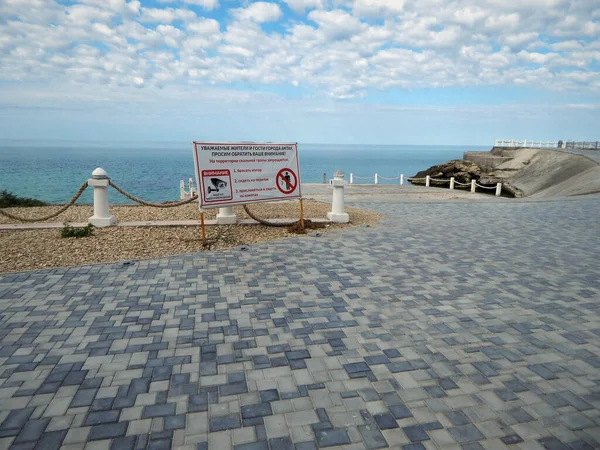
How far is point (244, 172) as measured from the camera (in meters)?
9.80

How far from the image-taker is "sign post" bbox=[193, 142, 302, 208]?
9047 mm

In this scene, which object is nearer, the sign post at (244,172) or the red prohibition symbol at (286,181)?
the sign post at (244,172)

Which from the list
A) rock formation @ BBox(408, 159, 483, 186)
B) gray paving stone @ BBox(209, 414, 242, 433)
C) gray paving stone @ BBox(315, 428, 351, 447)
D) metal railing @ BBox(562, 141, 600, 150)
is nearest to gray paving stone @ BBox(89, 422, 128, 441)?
gray paving stone @ BBox(209, 414, 242, 433)

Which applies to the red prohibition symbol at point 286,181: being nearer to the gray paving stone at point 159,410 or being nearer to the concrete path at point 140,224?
the concrete path at point 140,224

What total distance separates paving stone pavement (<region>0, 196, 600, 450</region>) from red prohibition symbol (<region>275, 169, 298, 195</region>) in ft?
10.5

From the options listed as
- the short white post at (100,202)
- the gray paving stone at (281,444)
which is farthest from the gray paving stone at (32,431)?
the short white post at (100,202)

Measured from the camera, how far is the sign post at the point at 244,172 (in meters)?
9.05

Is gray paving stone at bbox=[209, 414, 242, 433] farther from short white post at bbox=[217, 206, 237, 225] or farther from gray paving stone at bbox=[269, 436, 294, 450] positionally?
short white post at bbox=[217, 206, 237, 225]

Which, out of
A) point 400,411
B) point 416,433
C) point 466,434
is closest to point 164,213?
point 400,411

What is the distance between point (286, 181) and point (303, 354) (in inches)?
271

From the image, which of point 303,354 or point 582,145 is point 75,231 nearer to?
point 303,354

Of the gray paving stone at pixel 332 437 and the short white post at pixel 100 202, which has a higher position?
the short white post at pixel 100 202

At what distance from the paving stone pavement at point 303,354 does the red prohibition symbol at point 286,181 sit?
3215 mm

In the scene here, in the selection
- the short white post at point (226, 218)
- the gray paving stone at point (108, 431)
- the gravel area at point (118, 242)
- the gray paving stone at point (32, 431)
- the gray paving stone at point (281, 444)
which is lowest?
the gray paving stone at point (281, 444)
